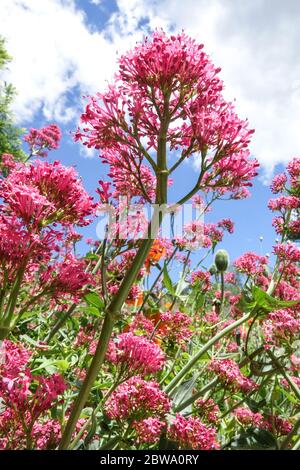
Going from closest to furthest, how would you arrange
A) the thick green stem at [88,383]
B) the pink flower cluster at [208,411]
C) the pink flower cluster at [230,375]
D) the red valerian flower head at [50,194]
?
the thick green stem at [88,383] < the red valerian flower head at [50,194] < the pink flower cluster at [208,411] < the pink flower cluster at [230,375]

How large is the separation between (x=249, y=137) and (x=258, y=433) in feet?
3.97

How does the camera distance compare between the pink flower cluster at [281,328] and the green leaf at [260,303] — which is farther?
the pink flower cluster at [281,328]

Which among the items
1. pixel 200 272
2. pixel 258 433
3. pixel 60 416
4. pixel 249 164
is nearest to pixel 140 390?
pixel 60 416

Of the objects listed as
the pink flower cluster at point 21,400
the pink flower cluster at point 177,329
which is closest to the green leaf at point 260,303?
the pink flower cluster at point 177,329

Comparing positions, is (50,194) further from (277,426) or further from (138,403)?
(277,426)

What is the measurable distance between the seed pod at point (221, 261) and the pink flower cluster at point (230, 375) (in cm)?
150

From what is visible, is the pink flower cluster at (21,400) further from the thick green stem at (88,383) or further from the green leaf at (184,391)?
the green leaf at (184,391)

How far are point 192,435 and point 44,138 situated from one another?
24.4 ft

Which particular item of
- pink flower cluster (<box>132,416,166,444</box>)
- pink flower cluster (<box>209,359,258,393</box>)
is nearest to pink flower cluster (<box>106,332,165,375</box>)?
pink flower cluster (<box>132,416,166,444</box>)

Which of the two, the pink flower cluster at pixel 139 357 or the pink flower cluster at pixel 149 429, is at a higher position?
the pink flower cluster at pixel 139 357

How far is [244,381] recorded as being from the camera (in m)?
1.98

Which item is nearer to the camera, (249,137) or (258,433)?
(249,137)

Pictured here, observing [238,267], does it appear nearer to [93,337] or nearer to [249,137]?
[93,337]

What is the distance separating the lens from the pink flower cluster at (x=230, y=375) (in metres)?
1.95
